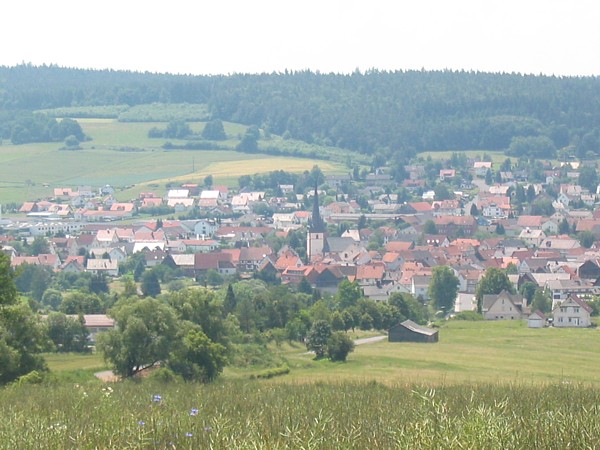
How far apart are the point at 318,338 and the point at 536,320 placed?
20386 mm

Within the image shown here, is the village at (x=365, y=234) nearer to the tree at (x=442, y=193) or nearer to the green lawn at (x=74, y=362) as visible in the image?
the tree at (x=442, y=193)

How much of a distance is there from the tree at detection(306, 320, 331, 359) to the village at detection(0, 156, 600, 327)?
19345 mm

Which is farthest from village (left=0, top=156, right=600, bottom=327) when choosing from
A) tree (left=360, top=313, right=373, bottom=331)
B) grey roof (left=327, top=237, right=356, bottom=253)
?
tree (left=360, top=313, right=373, bottom=331)

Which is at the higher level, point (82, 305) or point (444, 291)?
point (82, 305)

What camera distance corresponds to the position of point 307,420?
58.4 ft

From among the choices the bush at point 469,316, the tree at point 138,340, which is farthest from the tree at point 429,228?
the tree at point 138,340

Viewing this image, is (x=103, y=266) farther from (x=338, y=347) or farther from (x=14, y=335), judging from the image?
(x=14, y=335)

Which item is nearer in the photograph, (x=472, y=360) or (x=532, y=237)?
(x=472, y=360)

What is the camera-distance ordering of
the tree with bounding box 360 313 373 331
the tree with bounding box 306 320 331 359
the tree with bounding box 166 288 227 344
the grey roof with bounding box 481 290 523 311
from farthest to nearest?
the grey roof with bounding box 481 290 523 311, the tree with bounding box 360 313 373 331, the tree with bounding box 306 320 331 359, the tree with bounding box 166 288 227 344

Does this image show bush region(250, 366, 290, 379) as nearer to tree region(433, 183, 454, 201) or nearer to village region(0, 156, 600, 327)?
village region(0, 156, 600, 327)

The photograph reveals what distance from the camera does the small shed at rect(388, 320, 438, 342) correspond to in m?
53.6

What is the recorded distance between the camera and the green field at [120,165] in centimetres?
15212

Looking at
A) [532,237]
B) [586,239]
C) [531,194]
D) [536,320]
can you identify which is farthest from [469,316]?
[531,194]

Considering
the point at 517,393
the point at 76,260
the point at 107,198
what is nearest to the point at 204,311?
the point at 517,393
